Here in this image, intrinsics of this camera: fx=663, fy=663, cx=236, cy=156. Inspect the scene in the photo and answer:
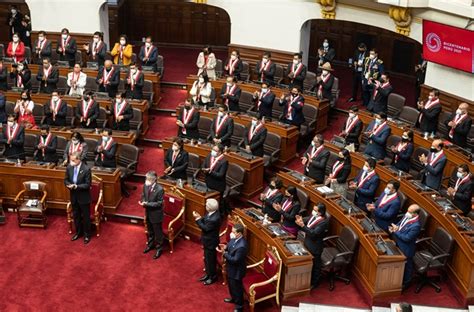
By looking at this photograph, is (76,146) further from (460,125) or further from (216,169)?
(460,125)

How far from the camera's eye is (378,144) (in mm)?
10539

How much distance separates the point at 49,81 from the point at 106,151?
10.3 ft

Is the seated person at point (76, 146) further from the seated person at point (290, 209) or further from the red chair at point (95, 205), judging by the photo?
the seated person at point (290, 209)

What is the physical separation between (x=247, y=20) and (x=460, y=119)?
5919 millimetres

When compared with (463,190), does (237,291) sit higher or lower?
lower

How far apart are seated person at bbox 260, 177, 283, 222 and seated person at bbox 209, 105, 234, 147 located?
86.8 inches

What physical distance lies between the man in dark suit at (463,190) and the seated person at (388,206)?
992 mm

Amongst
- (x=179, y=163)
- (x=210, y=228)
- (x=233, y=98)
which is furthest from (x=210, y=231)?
(x=233, y=98)

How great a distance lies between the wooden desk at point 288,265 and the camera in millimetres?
8094

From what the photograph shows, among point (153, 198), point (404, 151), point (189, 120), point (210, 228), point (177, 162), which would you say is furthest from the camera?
point (189, 120)

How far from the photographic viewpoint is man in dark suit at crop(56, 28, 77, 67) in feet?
46.5

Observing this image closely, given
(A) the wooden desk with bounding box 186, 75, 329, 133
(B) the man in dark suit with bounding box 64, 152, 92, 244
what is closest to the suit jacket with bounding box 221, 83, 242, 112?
(A) the wooden desk with bounding box 186, 75, 329, 133

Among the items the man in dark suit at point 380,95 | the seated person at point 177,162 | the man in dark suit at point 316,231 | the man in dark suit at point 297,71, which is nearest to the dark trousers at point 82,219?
the seated person at point 177,162

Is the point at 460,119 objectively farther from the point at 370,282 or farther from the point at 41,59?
the point at 41,59
